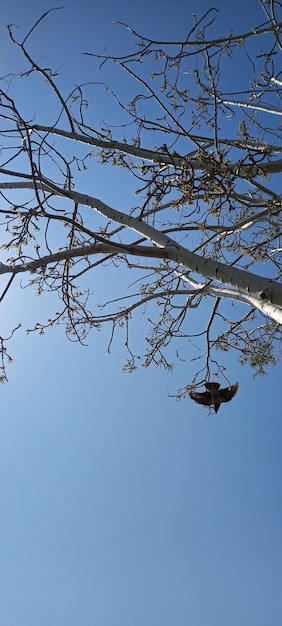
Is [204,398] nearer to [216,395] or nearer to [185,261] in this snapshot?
[216,395]

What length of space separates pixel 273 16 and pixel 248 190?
170 centimetres

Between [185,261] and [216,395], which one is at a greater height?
[185,261]

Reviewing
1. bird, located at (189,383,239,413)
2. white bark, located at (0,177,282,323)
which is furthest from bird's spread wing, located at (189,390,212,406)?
white bark, located at (0,177,282,323)

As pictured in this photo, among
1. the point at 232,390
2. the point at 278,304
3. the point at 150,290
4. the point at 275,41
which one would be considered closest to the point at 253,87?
the point at 275,41

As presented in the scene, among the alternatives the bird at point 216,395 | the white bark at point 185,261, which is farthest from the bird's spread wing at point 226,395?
the white bark at point 185,261

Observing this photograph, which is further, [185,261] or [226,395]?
[226,395]

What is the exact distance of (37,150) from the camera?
3832 millimetres

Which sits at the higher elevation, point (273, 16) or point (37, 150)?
point (273, 16)

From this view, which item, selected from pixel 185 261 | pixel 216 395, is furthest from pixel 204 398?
pixel 185 261

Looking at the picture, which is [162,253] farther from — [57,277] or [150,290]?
[150,290]

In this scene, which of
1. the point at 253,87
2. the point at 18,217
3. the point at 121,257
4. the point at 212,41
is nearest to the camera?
the point at 18,217

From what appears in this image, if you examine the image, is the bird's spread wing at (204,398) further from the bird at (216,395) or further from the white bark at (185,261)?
the white bark at (185,261)

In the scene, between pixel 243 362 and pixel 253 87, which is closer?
pixel 243 362

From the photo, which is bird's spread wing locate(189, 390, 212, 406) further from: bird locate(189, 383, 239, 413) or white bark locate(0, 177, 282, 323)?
white bark locate(0, 177, 282, 323)
